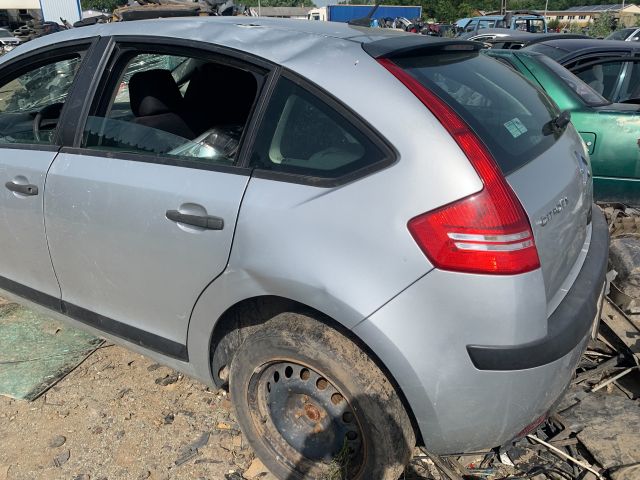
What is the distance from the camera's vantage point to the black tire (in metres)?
1.92

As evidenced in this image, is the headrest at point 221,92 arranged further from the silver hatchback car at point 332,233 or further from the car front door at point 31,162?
the car front door at point 31,162

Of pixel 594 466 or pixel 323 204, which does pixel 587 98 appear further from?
pixel 323 204

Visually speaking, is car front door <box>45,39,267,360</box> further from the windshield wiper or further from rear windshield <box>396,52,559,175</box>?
the windshield wiper

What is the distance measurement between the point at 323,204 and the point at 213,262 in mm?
515

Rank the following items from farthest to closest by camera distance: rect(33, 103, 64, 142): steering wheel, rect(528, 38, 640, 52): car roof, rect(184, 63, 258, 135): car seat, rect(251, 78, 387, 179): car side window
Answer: rect(528, 38, 640, 52): car roof, rect(184, 63, 258, 135): car seat, rect(33, 103, 64, 142): steering wheel, rect(251, 78, 387, 179): car side window

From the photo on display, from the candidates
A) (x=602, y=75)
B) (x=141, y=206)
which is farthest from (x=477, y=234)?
(x=602, y=75)

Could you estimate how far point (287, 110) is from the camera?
2.04 metres

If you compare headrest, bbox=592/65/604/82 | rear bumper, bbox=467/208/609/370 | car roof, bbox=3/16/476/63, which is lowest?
rear bumper, bbox=467/208/609/370

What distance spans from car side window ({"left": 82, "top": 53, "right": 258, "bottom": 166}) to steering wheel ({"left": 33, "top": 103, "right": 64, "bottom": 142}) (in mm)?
440

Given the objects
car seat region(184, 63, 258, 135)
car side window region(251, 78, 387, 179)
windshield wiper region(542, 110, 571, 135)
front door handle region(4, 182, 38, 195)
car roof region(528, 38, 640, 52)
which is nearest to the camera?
car side window region(251, 78, 387, 179)

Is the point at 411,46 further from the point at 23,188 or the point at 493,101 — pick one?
the point at 23,188

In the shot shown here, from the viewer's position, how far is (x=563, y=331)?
1863mm

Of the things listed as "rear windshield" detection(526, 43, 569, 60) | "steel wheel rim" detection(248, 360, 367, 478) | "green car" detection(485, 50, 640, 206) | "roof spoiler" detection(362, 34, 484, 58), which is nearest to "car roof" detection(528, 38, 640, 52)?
"rear windshield" detection(526, 43, 569, 60)

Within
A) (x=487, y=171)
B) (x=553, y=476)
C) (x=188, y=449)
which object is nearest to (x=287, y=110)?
(x=487, y=171)
